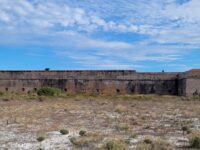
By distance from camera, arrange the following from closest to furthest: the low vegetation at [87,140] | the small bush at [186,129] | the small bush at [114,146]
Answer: the small bush at [114,146]
the low vegetation at [87,140]
the small bush at [186,129]

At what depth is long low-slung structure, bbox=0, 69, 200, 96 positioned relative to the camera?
4725cm

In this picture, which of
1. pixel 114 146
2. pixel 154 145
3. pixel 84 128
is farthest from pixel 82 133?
pixel 154 145

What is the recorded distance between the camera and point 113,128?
1557 cm

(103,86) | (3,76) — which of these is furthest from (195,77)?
(3,76)

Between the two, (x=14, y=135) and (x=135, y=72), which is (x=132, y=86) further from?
(x=14, y=135)

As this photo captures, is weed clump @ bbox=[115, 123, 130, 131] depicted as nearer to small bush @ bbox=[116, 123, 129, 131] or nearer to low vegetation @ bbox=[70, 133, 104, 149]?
small bush @ bbox=[116, 123, 129, 131]

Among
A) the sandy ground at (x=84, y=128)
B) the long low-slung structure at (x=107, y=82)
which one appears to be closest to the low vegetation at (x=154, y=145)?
the sandy ground at (x=84, y=128)

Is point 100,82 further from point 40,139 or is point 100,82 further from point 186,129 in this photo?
point 40,139

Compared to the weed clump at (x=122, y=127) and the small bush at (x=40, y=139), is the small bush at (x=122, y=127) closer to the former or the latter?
the weed clump at (x=122, y=127)

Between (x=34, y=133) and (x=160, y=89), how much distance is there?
34054mm

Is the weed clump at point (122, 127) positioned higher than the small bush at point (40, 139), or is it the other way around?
the weed clump at point (122, 127)

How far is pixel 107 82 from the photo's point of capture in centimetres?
4772

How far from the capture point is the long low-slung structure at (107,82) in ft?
155

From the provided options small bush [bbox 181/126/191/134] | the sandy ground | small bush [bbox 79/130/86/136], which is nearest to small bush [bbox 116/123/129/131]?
the sandy ground
